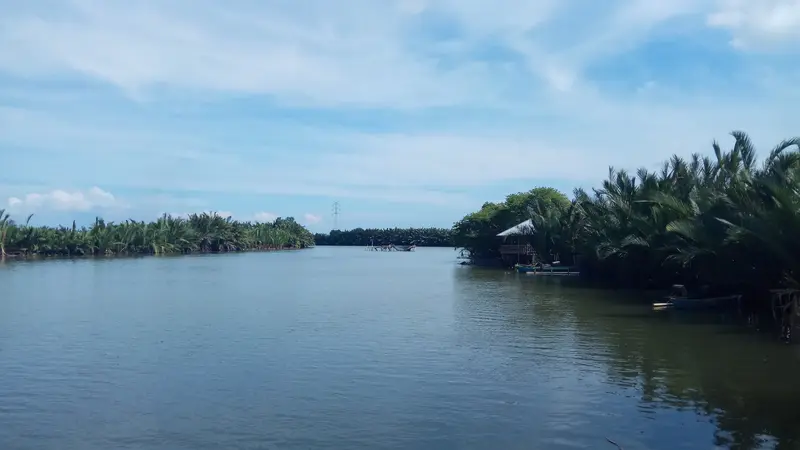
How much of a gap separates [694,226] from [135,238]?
6899 cm

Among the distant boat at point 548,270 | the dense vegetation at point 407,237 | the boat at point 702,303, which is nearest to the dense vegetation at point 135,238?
the dense vegetation at point 407,237

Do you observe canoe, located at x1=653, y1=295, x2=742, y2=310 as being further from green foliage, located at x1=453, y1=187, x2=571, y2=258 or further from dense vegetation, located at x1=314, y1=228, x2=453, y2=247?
dense vegetation, located at x1=314, y1=228, x2=453, y2=247

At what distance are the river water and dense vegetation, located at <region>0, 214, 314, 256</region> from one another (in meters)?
50.9

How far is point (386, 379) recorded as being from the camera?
13.3 m

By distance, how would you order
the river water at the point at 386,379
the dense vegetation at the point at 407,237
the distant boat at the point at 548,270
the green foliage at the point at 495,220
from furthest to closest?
the dense vegetation at the point at 407,237 < the green foliage at the point at 495,220 < the distant boat at the point at 548,270 < the river water at the point at 386,379

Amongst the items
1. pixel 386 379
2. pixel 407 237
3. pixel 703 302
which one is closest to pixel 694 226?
pixel 703 302

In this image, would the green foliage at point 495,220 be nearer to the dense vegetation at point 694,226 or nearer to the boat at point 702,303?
the dense vegetation at point 694,226

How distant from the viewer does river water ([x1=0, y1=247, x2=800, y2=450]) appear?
9.87 meters

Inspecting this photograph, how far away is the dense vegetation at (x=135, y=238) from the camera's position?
70750 millimetres

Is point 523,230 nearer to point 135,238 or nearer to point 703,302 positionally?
point 703,302

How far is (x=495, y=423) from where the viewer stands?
10.4 m

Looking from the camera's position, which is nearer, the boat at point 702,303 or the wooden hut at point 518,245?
the boat at point 702,303

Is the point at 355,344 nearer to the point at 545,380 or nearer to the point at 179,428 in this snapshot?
the point at 545,380

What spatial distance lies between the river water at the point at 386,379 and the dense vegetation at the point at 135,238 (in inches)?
2006
